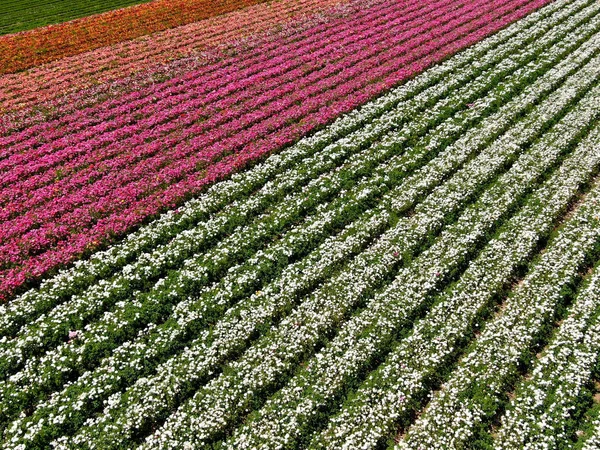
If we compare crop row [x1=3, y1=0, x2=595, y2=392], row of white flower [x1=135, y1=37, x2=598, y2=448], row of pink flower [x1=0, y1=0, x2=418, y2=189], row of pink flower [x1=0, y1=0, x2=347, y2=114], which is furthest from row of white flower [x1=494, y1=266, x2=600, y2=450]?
row of pink flower [x1=0, y1=0, x2=347, y2=114]

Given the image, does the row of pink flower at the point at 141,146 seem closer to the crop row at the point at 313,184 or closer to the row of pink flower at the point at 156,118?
the row of pink flower at the point at 156,118

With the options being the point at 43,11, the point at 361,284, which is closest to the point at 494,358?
the point at 361,284

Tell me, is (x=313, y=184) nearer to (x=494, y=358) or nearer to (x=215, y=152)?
(x=215, y=152)

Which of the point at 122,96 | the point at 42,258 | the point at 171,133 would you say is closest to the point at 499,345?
the point at 42,258

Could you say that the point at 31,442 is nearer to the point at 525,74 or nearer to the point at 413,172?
the point at 413,172

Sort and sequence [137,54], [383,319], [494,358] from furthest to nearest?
[137,54], [383,319], [494,358]

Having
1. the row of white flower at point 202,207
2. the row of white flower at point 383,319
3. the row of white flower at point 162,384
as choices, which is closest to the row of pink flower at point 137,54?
the row of white flower at point 202,207
